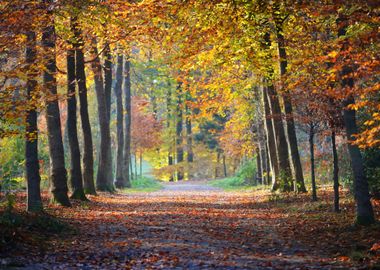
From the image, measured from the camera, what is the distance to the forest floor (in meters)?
9.67

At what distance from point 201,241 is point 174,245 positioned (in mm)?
878

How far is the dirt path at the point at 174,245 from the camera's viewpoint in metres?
9.66

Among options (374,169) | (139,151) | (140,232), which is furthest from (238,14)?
(139,151)

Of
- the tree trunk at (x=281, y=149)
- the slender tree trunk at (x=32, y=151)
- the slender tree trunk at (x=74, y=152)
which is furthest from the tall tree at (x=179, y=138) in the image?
the slender tree trunk at (x=32, y=151)

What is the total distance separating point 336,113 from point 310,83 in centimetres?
113

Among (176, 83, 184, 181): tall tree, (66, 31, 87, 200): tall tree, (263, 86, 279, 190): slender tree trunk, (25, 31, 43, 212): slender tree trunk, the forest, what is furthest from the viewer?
(176, 83, 184, 181): tall tree

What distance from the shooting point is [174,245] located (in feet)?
37.9

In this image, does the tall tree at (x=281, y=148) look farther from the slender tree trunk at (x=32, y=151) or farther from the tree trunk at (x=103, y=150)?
the slender tree trunk at (x=32, y=151)

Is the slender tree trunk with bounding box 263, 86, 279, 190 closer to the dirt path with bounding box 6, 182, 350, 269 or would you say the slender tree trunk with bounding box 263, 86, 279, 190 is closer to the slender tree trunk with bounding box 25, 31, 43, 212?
the dirt path with bounding box 6, 182, 350, 269

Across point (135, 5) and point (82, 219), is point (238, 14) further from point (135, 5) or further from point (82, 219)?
point (82, 219)

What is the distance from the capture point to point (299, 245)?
38.6 ft

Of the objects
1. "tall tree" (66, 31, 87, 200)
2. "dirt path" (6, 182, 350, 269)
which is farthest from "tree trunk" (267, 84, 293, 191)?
"tall tree" (66, 31, 87, 200)

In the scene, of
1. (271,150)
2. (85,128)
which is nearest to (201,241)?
(85,128)

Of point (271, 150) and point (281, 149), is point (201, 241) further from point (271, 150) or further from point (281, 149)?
point (271, 150)
